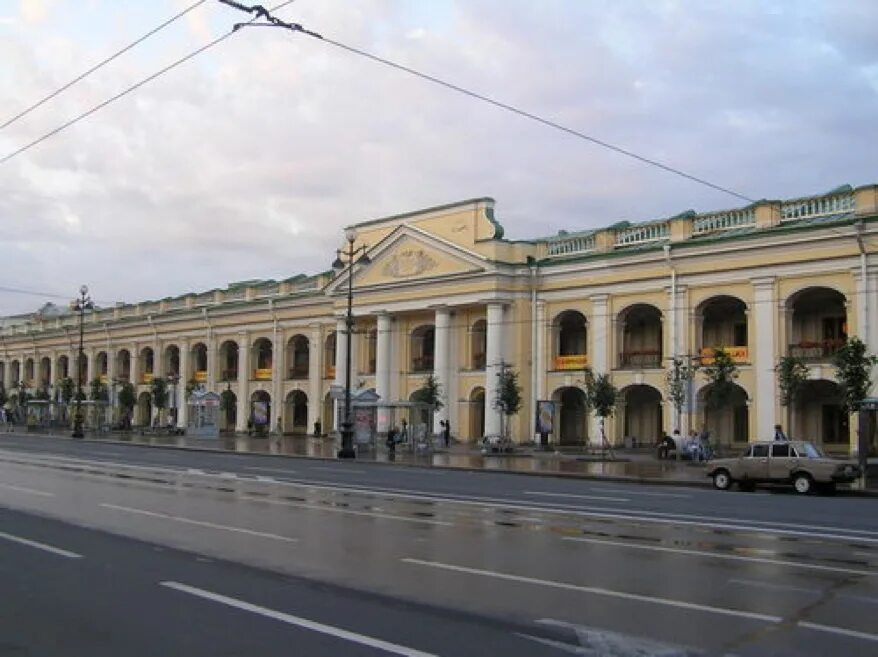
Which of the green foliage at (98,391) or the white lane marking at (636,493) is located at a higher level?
the green foliage at (98,391)

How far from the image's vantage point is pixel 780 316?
1718 inches

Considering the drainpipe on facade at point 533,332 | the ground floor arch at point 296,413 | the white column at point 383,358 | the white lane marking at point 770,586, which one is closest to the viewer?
the white lane marking at point 770,586

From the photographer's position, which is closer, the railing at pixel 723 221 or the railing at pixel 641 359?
the railing at pixel 723 221

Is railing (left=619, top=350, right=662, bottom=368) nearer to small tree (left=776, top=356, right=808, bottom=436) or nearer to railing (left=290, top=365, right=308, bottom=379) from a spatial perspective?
small tree (left=776, top=356, right=808, bottom=436)

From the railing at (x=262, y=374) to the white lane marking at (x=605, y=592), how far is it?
2406 inches

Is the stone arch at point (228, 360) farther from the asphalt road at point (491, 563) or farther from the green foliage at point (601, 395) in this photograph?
the asphalt road at point (491, 563)

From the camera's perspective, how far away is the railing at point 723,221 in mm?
44688

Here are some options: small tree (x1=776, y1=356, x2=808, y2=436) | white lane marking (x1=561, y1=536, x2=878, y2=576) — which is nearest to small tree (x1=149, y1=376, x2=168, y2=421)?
small tree (x1=776, y1=356, x2=808, y2=436)

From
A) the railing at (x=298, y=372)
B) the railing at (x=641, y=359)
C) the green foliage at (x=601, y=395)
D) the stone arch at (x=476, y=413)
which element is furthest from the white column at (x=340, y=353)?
the green foliage at (x=601, y=395)

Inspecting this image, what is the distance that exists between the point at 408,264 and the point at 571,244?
35.6 ft

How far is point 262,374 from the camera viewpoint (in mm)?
72375

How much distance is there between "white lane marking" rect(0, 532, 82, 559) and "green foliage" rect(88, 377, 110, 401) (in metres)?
72.9

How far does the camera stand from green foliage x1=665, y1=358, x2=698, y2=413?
135 ft

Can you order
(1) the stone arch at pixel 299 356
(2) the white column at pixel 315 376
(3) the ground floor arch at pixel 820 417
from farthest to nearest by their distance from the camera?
(1) the stone arch at pixel 299 356 < (2) the white column at pixel 315 376 < (3) the ground floor arch at pixel 820 417
